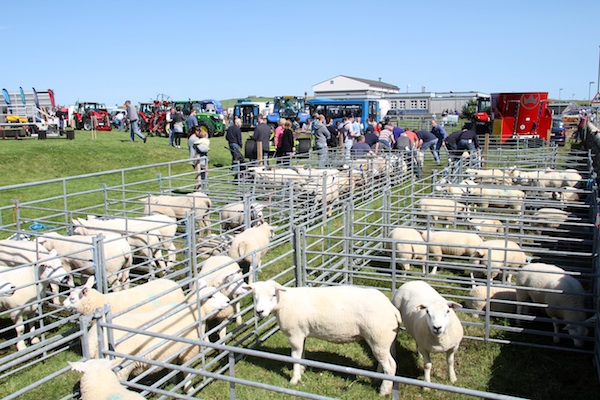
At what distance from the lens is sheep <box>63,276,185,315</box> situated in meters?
4.92

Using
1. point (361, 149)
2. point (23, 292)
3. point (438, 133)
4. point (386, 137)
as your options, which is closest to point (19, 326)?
point (23, 292)

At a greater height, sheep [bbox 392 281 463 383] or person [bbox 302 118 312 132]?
person [bbox 302 118 312 132]

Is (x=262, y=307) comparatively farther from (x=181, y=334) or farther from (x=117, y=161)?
(x=117, y=161)

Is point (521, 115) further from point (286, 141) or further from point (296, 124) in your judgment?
point (286, 141)

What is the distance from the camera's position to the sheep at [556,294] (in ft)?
18.1

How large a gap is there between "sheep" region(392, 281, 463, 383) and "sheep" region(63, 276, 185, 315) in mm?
2318

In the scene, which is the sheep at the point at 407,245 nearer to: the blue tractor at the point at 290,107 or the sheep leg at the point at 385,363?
the sheep leg at the point at 385,363

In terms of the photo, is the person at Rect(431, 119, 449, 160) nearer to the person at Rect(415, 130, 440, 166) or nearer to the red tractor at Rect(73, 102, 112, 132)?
the person at Rect(415, 130, 440, 166)

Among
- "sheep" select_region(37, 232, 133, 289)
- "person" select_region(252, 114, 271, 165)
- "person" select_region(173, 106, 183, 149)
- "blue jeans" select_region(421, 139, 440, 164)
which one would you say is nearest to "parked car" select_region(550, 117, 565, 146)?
"blue jeans" select_region(421, 139, 440, 164)

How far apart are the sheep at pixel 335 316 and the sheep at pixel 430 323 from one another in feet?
0.78

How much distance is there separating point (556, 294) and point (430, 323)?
2033mm

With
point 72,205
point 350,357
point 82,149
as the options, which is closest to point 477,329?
point 350,357

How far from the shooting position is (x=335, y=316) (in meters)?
4.97

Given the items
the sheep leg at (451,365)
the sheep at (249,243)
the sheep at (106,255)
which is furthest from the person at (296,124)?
the sheep leg at (451,365)
